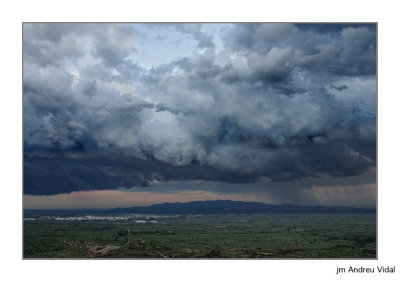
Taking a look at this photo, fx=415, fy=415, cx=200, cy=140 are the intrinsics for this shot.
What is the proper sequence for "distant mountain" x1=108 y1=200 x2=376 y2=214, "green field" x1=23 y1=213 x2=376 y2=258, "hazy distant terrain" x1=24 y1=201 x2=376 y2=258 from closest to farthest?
"green field" x1=23 y1=213 x2=376 y2=258
"hazy distant terrain" x1=24 y1=201 x2=376 y2=258
"distant mountain" x1=108 y1=200 x2=376 y2=214

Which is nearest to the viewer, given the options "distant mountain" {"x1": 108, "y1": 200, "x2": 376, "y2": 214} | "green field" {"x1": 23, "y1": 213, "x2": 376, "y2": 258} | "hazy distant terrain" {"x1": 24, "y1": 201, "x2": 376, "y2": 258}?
"green field" {"x1": 23, "y1": 213, "x2": 376, "y2": 258}

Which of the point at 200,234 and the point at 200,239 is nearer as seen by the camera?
the point at 200,239

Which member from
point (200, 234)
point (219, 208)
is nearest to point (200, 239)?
point (200, 234)

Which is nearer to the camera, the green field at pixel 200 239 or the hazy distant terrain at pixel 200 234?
the green field at pixel 200 239

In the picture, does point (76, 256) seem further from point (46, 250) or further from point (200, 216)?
point (200, 216)

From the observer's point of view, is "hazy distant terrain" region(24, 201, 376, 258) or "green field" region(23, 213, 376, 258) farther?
"hazy distant terrain" region(24, 201, 376, 258)

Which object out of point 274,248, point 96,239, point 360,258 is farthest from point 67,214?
point 360,258

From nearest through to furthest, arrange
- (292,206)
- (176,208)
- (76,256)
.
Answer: (76,256) → (176,208) → (292,206)

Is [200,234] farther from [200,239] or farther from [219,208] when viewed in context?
[219,208]
